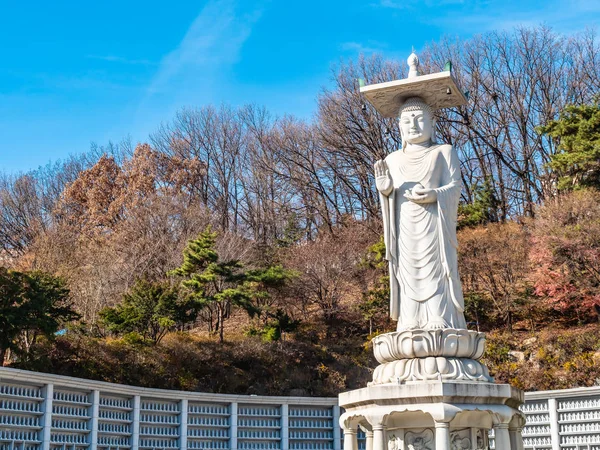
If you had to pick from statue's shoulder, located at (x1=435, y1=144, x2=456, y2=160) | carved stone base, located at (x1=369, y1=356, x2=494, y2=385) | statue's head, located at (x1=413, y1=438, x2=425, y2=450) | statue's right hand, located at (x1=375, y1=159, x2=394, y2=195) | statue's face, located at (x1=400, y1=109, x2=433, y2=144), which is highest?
statue's face, located at (x1=400, y1=109, x2=433, y2=144)

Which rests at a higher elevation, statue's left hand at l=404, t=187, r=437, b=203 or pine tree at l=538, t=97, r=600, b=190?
pine tree at l=538, t=97, r=600, b=190

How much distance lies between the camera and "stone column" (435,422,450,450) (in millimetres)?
7965

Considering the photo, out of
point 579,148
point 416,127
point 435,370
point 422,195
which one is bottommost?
point 435,370

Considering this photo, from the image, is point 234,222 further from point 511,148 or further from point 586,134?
point 586,134

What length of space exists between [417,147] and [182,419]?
7.20 meters

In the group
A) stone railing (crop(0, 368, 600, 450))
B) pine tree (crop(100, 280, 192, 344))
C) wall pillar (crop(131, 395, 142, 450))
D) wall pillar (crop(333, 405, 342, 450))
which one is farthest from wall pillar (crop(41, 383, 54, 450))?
pine tree (crop(100, 280, 192, 344))

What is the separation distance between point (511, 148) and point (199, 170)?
507 inches

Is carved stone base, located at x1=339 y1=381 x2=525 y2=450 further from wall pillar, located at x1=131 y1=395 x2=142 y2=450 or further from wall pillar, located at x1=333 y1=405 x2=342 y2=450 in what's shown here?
wall pillar, located at x1=333 y1=405 x2=342 y2=450

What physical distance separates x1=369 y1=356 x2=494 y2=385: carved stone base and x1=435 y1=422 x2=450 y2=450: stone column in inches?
20.2

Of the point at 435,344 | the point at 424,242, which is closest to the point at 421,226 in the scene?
the point at 424,242

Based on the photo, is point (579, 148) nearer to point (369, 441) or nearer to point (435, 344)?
point (435, 344)

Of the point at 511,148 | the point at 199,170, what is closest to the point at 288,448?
the point at 511,148

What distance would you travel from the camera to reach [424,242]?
369 inches

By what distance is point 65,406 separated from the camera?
1221 centimetres
